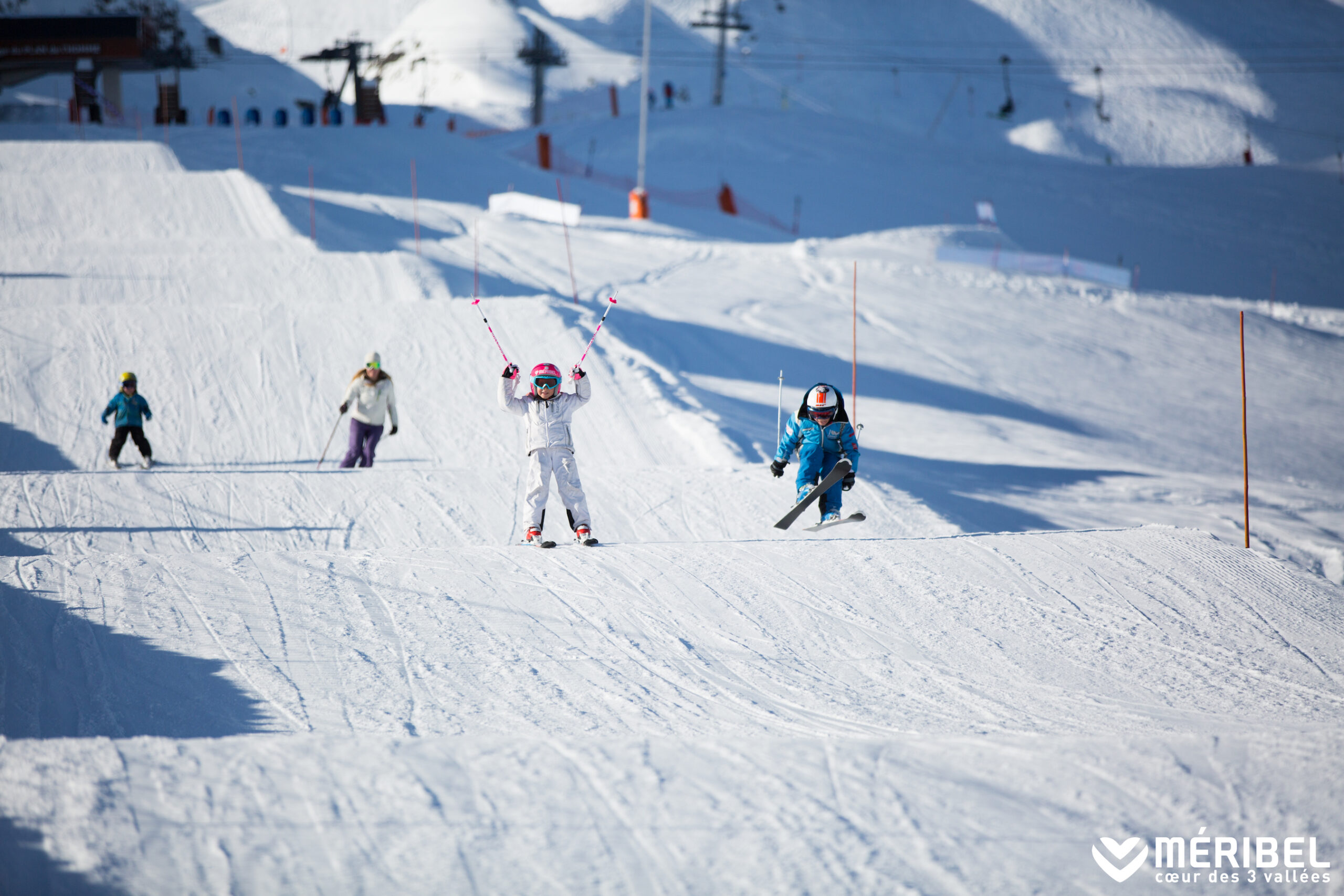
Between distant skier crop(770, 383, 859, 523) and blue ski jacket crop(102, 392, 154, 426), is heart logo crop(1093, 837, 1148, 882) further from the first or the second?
blue ski jacket crop(102, 392, 154, 426)

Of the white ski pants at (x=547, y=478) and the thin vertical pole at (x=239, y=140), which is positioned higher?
the thin vertical pole at (x=239, y=140)

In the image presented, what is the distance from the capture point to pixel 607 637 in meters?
6.35

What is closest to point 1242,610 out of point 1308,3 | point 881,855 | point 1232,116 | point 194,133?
point 881,855

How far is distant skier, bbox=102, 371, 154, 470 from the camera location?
1112 centimetres

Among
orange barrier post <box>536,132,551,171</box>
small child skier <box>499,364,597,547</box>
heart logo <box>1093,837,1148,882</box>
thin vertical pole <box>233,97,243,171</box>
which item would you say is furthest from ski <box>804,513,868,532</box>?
orange barrier post <box>536,132,551,171</box>

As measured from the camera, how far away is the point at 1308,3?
8650 centimetres

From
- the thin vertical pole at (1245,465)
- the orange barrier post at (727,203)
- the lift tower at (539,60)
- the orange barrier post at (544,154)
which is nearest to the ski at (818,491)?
the thin vertical pole at (1245,465)

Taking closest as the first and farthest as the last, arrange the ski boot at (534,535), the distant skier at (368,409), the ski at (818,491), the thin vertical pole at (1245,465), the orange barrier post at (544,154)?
1. the thin vertical pole at (1245,465)
2. the ski boot at (534,535)
3. the ski at (818,491)
4. the distant skier at (368,409)
5. the orange barrier post at (544,154)

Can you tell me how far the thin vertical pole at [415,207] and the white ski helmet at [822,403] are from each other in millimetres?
15609

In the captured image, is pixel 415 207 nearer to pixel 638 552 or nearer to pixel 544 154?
pixel 544 154

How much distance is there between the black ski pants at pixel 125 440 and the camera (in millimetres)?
11148

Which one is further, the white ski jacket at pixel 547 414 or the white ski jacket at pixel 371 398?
the white ski jacket at pixel 371 398

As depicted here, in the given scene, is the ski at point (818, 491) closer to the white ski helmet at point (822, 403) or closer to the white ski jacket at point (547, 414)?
the white ski helmet at point (822, 403)

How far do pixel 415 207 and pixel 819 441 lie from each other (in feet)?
70.3
